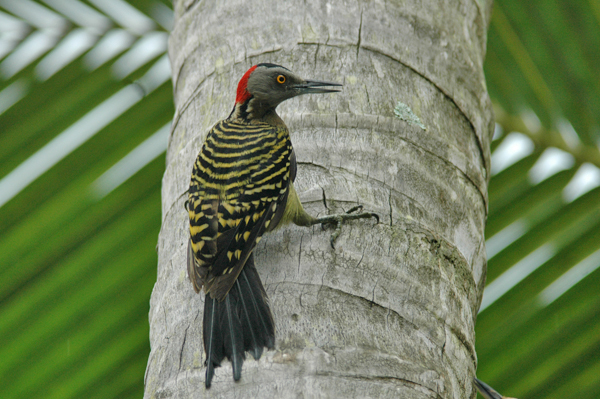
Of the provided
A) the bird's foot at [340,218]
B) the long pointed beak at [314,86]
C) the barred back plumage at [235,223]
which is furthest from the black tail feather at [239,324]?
the long pointed beak at [314,86]

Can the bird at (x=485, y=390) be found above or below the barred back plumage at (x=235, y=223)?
below

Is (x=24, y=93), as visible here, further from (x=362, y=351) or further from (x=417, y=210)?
(x=362, y=351)

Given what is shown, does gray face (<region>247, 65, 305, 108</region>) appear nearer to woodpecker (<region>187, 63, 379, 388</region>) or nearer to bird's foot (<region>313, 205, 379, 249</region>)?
woodpecker (<region>187, 63, 379, 388</region>)

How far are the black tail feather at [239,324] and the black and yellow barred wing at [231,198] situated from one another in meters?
0.04

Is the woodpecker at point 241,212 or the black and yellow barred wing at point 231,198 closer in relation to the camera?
the woodpecker at point 241,212

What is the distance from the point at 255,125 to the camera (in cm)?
262

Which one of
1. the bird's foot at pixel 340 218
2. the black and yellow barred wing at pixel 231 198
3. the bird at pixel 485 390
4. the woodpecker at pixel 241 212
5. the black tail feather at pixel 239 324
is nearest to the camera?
the black tail feather at pixel 239 324

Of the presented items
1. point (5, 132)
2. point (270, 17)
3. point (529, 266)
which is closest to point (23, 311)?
point (5, 132)

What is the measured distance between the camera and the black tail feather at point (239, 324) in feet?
5.41

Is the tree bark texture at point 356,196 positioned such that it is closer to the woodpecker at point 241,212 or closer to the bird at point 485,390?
the woodpecker at point 241,212

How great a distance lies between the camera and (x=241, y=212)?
221cm

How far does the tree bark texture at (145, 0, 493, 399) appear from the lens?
1650mm

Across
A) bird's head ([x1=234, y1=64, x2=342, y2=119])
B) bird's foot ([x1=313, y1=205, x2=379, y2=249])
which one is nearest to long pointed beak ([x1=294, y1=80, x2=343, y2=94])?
bird's head ([x1=234, y1=64, x2=342, y2=119])

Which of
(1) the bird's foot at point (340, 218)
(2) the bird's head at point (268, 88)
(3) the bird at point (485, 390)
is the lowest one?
(3) the bird at point (485, 390)
